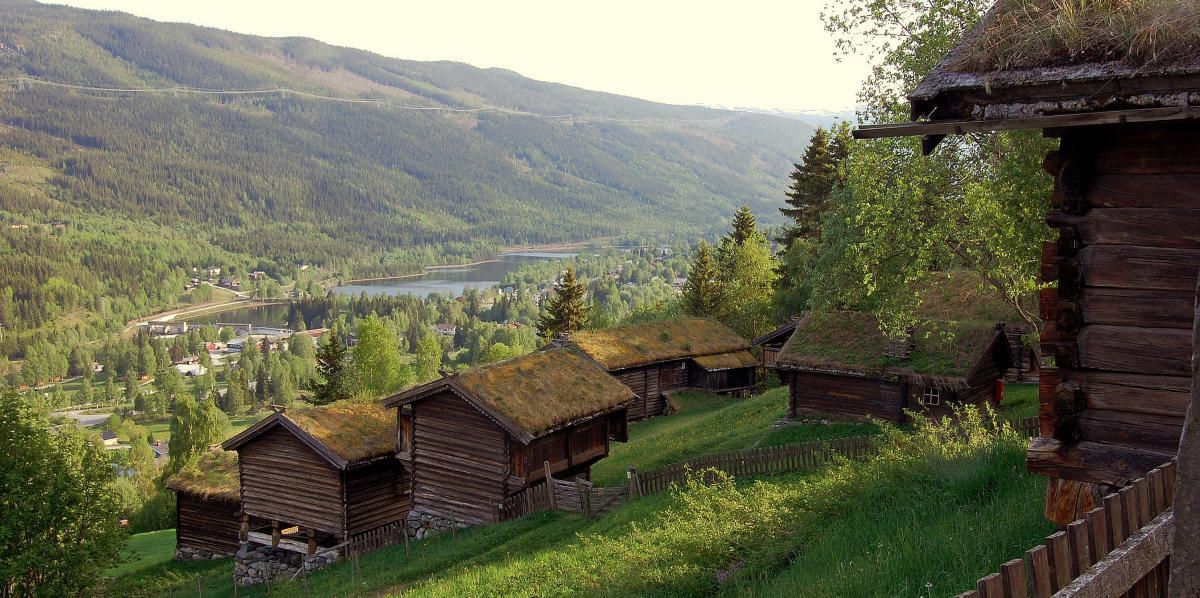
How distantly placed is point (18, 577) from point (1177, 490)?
30.5 meters

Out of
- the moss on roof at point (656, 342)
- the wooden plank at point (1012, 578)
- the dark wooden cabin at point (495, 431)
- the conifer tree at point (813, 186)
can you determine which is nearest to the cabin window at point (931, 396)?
the dark wooden cabin at point (495, 431)

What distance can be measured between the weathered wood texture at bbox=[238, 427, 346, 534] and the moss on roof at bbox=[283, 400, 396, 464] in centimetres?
96

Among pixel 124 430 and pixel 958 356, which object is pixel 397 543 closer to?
pixel 958 356

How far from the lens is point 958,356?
2761 cm

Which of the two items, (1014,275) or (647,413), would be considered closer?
(1014,275)

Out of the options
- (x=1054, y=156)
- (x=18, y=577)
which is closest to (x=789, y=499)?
(x=1054, y=156)

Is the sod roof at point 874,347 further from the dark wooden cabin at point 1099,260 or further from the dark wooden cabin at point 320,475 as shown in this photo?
the dark wooden cabin at point 1099,260

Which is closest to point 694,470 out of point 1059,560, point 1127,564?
point 1127,564

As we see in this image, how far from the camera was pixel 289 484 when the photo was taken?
29016 mm

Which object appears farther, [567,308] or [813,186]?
[567,308]

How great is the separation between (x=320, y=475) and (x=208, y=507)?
39.3ft

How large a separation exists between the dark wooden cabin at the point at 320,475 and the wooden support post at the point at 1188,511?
26.1 meters

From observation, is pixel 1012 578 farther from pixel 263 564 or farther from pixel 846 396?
pixel 263 564

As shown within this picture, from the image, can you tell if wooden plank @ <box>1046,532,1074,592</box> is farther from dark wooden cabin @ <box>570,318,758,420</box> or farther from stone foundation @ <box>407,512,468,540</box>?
dark wooden cabin @ <box>570,318,758,420</box>
